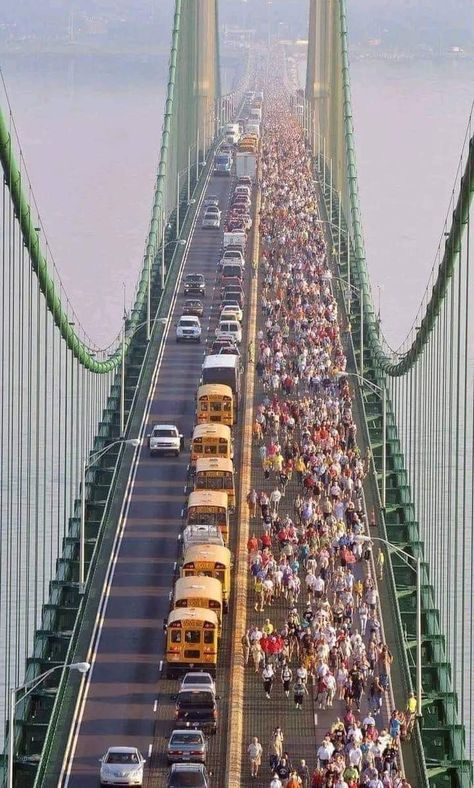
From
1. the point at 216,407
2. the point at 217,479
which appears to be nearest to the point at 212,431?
the point at 216,407

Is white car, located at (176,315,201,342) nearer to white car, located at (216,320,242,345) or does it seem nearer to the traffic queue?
the traffic queue

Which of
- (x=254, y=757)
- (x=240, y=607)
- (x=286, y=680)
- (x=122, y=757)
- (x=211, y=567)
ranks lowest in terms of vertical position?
(x=122, y=757)

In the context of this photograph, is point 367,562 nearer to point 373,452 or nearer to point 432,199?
point 373,452

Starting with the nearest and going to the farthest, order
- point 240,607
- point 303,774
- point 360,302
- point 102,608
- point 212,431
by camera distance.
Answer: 1. point 303,774
2. point 240,607
3. point 102,608
4. point 212,431
5. point 360,302

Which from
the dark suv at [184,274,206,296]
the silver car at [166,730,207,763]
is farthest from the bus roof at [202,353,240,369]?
the silver car at [166,730,207,763]

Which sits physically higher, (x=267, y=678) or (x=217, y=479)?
(x=217, y=479)

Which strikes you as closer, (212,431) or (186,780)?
(186,780)

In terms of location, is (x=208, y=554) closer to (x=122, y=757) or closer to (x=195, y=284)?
(x=122, y=757)
